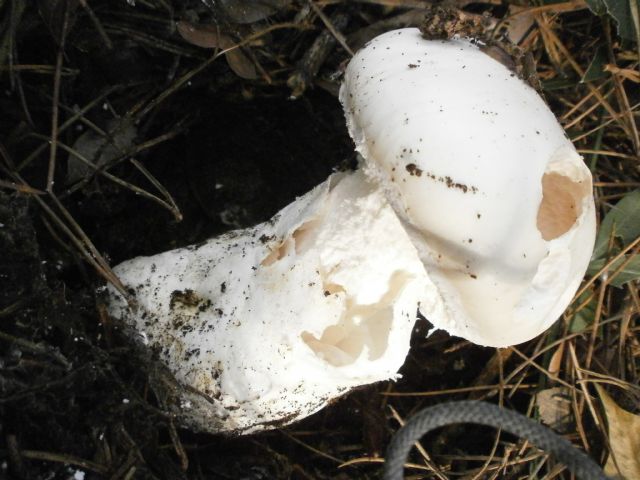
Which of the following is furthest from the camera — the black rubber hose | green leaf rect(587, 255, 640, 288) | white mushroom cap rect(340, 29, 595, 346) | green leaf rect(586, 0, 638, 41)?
green leaf rect(587, 255, 640, 288)

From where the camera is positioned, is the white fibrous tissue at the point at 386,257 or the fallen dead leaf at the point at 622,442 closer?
the white fibrous tissue at the point at 386,257

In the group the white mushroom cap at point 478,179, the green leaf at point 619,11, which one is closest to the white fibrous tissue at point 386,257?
the white mushroom cap at point 478,179

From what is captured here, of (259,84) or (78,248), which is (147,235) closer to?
(78,248)

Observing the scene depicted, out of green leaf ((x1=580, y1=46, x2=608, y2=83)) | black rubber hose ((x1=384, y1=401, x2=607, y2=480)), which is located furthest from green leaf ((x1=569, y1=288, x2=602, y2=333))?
black rubber hose ((x1=384, y1=401, x2=607, y2=480))

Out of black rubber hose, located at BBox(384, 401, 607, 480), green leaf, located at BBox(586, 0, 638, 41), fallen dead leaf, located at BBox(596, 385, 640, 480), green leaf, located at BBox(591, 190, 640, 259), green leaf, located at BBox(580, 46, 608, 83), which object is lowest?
fallen dead leaf, located at BBox(596, 385, 640, 480)

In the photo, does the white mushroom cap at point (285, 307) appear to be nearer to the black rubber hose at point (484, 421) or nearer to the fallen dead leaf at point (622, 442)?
the black rubber hose at point (484, 421)

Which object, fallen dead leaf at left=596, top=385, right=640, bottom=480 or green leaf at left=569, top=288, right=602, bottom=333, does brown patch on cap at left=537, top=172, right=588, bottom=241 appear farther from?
fallen dead leaf at left=596, top=385, right=640, bottom=480

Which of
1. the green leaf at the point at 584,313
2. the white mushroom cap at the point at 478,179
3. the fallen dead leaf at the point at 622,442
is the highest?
the white mushroom cap at the point at 478,179
